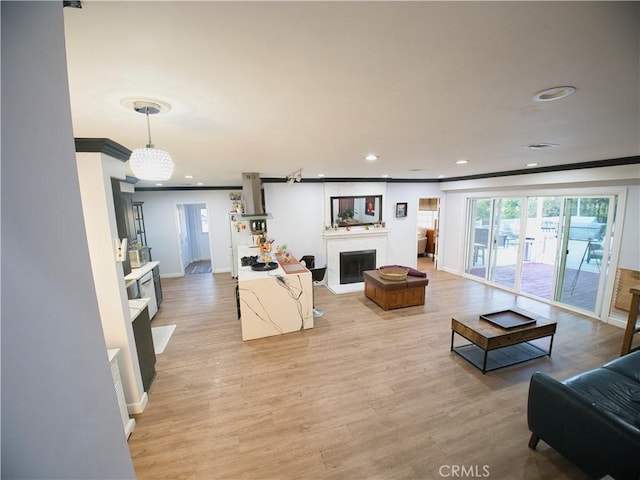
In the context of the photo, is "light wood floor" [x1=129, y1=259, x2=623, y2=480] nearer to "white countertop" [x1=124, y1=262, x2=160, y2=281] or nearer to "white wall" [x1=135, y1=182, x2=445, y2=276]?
"white countertop" [x1=124, y1=262, x2=160, y2=281]

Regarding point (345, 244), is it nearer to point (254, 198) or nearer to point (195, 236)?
point (254, 198)

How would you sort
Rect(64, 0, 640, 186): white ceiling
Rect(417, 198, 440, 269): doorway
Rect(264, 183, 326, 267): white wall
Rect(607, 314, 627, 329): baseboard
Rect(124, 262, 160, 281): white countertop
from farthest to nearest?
Rect(417, 198, 440, 269): doorway
Rect(264, 183, 326, 267): white wall
Rect(124, 262, 160, 281): white countertop
Rect(607, 314, 627, 329): baseboard
Rect(64, 0, 640, 186): white ceiling

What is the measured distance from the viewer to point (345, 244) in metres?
6.30

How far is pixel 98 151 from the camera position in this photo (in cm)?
198

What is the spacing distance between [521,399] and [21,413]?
139 inches

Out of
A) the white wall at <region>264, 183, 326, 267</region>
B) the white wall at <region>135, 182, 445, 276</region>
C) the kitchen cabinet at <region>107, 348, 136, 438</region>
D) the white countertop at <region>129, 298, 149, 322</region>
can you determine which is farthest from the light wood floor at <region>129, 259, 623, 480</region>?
the white wall at <region>135, 182, 445, 276</region>

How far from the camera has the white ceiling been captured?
808 mm

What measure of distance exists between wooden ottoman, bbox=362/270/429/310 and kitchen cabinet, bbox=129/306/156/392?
3.55m

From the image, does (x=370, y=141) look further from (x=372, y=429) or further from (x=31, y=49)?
(x=372, y=429)

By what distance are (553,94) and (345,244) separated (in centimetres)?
501

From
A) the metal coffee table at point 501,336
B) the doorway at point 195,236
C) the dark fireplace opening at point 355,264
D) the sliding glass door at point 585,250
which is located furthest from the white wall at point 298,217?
the sliding glass door at point 585,250

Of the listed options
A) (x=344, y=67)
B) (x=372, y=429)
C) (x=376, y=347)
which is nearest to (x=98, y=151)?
(x=344, y=67)

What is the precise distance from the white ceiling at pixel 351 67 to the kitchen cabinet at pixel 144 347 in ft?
5.96

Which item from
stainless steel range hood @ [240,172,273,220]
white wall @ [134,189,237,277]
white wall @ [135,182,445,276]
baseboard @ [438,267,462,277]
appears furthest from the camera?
white wall @ [134,189,237,277]
